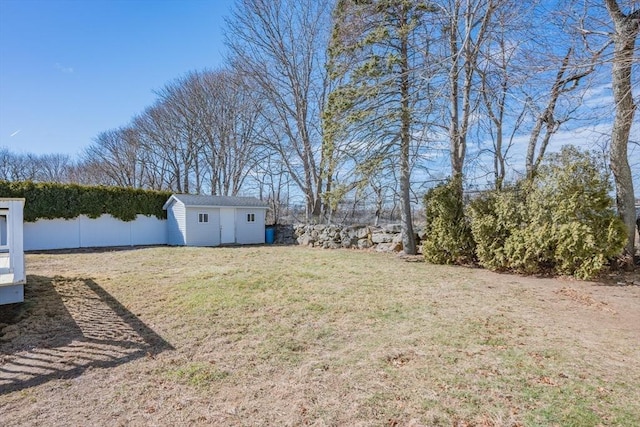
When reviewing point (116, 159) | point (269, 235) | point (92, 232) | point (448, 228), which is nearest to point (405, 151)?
point (448, 228)

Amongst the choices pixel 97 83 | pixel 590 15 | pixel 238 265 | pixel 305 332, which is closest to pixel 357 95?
pixel 590 15

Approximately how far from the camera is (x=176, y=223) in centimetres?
1577

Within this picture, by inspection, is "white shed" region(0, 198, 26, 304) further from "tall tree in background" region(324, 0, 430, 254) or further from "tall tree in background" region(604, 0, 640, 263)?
"tall tree in background" region(604, 0, 640, 263)

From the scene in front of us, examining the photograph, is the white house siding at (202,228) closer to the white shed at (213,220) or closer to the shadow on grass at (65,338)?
the white shed at (213,220)

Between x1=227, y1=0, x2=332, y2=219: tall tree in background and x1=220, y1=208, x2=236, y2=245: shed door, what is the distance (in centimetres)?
378

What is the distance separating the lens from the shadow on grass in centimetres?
312

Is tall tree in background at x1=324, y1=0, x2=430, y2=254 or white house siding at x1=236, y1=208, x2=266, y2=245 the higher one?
tall tree in background at x1=324, y1=0, x2=430, y2=254

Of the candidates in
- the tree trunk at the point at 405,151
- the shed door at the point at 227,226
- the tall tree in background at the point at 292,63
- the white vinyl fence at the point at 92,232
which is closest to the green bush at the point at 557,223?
the tree trunk at the point at 405,151

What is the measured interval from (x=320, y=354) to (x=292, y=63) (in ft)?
50.4

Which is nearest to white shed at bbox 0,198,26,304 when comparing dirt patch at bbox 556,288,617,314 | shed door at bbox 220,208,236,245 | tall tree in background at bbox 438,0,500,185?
dirt patch at bbox 556,288,617,314

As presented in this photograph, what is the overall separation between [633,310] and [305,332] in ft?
15.7

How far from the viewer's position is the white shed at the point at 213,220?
49.8ft

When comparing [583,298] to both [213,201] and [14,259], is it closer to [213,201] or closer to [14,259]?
[14,259]

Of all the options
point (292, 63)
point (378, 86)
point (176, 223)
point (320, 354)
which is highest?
point (292, 63)
